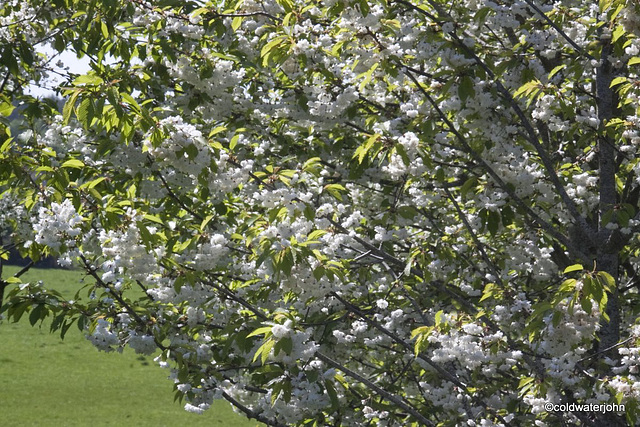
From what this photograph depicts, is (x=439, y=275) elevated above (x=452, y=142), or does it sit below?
below

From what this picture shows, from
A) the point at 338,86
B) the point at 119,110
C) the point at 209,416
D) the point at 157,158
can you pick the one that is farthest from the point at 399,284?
the point at 209,416

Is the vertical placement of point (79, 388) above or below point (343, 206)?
above

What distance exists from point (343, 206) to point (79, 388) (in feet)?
66.8

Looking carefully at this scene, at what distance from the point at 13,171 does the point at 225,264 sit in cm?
141

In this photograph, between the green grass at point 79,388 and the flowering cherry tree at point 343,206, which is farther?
the green grass at point 79,388

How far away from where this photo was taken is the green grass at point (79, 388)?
66.4 ft

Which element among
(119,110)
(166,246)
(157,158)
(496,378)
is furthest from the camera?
(496,378)

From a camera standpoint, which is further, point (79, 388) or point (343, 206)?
point (79, 388)

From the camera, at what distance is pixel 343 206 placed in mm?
5148

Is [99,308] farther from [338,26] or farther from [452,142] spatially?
[452,142]

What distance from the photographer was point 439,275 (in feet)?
17.4

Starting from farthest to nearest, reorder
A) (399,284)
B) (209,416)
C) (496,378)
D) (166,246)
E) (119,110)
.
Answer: (209,416) → (496,378) → (399,284) → (166,246) → (119,110)

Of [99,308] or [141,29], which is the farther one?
[141,29]

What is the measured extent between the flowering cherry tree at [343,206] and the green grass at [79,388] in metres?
13.1
